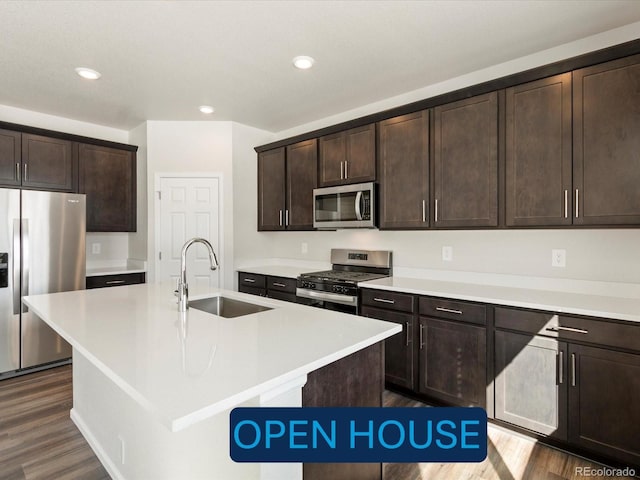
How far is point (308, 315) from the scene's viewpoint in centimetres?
185

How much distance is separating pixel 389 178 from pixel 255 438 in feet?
8.15

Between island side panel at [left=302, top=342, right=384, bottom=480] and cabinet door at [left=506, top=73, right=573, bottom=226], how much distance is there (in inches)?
58.4

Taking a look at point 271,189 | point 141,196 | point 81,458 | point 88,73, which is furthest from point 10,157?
point 81,458

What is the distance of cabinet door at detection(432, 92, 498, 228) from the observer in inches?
100.0

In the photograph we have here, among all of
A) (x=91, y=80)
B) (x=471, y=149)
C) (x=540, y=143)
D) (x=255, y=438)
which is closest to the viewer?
(x=255, y=438)

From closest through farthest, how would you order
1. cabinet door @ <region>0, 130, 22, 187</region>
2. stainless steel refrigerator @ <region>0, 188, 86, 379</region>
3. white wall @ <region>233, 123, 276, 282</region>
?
stainless steel refrigerator @ <region>0, 188, 86, 379</region>
cabinet door @ <region>0, 130, 22, 187</region>
white wall @ <region>233, 123, 276, 282</region>

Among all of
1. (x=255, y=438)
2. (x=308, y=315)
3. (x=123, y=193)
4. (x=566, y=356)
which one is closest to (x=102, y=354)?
(x=255, y=438)

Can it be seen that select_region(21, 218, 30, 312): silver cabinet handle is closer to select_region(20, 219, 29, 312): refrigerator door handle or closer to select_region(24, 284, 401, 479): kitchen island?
select_region(20, 219, 29, 312): refrigerator door handle

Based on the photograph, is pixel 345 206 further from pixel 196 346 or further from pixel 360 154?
pixel 196 346

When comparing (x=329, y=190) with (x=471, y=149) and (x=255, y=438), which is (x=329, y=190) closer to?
(x=471, y=149)

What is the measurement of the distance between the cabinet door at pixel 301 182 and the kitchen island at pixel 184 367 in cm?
184

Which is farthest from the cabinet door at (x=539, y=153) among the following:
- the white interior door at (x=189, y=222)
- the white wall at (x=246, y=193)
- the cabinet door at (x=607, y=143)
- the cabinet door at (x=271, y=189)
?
the white interior door at (x=189, y=222)

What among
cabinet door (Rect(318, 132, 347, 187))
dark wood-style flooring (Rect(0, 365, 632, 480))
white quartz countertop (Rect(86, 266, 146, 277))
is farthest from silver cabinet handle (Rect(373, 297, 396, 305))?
white quartz countertop (Rect(86, 266, 146, 277))

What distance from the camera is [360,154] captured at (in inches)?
132
